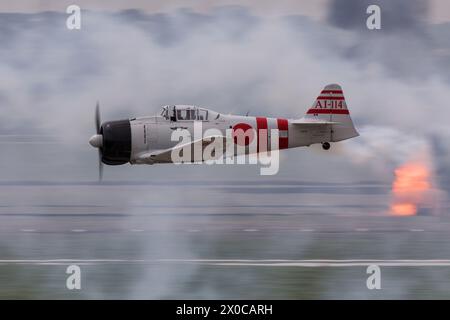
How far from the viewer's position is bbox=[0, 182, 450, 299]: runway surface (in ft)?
59.5

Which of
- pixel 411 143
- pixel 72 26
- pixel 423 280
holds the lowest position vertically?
pixel 423 280

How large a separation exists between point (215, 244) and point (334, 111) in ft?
21.2

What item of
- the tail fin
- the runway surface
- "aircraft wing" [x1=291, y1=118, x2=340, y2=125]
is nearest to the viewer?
the runway surface

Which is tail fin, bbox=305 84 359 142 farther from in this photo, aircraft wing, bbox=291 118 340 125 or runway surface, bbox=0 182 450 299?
runway surface, bbox=0 182 450 299

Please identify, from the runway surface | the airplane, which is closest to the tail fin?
the airplane

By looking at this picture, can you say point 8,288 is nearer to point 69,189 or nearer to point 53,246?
point 53,246

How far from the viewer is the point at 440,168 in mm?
36844

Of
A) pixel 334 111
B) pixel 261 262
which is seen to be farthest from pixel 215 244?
pixel 334 111

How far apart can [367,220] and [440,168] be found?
1233cm

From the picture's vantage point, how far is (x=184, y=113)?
25250 millimetres

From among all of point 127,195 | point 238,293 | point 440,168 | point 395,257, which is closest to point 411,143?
point 440,168

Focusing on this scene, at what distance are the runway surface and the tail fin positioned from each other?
2154 millimetres

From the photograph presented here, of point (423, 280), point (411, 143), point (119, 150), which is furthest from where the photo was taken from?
point (411, 143)

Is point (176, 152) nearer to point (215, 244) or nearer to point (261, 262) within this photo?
point (215, 244)
